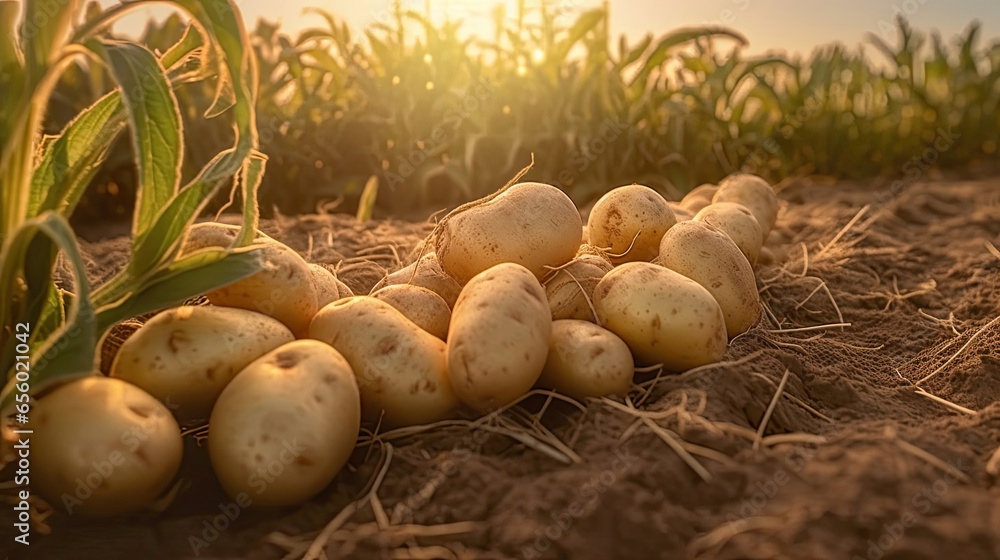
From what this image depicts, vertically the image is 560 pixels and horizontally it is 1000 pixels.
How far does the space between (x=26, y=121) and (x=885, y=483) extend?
165cm

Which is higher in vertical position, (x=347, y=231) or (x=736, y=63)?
(x=736, y=63)

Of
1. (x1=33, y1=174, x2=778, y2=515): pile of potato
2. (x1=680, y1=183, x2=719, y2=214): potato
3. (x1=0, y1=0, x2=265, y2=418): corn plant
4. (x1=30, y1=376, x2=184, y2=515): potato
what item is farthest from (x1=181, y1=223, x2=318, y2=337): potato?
(x1=680, y1=183, x2=719, y2=214): potato

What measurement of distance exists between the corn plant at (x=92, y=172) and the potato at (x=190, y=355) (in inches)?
3.2

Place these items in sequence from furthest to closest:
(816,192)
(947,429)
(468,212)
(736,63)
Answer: (736,63) → (816,192) → (468,212) → (947,429)

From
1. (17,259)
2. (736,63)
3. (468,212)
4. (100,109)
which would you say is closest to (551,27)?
(736,63)

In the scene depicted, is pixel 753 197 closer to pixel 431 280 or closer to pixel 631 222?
pixel 631 222

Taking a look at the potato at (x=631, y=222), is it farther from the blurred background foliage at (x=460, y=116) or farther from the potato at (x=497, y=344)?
the blurred background foliage at (x=460, y=116)

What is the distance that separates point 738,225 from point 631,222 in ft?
1.70

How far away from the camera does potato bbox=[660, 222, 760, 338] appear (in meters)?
2.08

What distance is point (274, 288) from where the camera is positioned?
5.94 ft

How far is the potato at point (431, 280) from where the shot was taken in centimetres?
216

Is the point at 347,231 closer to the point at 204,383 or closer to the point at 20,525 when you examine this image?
the point at 204,383

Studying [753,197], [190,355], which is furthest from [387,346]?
[753,197]

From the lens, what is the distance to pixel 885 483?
4.22ft
